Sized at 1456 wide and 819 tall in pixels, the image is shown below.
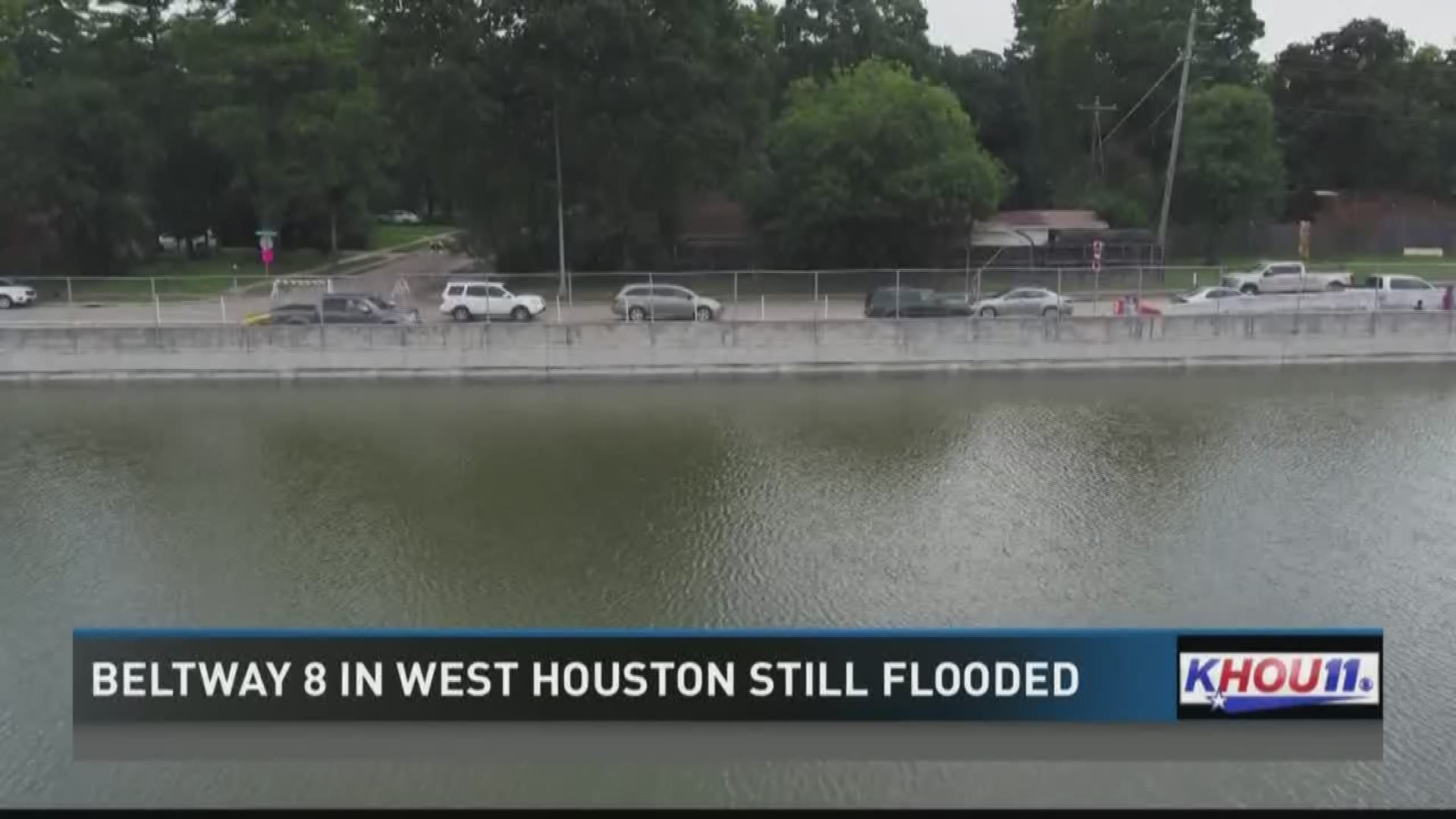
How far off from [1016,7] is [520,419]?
205 ft

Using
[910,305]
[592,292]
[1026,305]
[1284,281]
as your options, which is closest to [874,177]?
[1026,305]

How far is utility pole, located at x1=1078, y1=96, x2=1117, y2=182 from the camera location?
6322cm

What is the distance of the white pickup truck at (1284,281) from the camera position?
1473 inches

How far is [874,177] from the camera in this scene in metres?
45.4

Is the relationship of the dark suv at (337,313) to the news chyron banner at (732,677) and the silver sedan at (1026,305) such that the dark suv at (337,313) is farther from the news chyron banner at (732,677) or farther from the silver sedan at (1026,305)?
the news chyron banner at (732,677)

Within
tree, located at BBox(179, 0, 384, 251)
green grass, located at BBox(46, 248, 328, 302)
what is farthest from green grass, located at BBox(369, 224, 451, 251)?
tree, located at BBox(179, 0, 384, 251)

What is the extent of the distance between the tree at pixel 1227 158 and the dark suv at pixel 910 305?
87.4 ft

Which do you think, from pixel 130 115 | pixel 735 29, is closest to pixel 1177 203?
pixel 735 29

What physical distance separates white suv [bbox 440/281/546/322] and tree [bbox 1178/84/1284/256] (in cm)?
3433

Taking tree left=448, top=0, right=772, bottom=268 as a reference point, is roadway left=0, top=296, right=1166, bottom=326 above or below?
below

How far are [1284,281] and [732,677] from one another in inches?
1363

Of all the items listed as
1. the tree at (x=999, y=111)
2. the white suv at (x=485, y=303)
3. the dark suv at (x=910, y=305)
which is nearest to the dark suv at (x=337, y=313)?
the white suv at (x=485, y=303)

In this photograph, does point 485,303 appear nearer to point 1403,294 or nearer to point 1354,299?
point 1354,299

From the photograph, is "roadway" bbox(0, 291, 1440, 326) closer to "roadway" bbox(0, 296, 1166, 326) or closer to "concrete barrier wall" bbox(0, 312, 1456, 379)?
"roadway" bbox(0, 296, 1166, 326)
